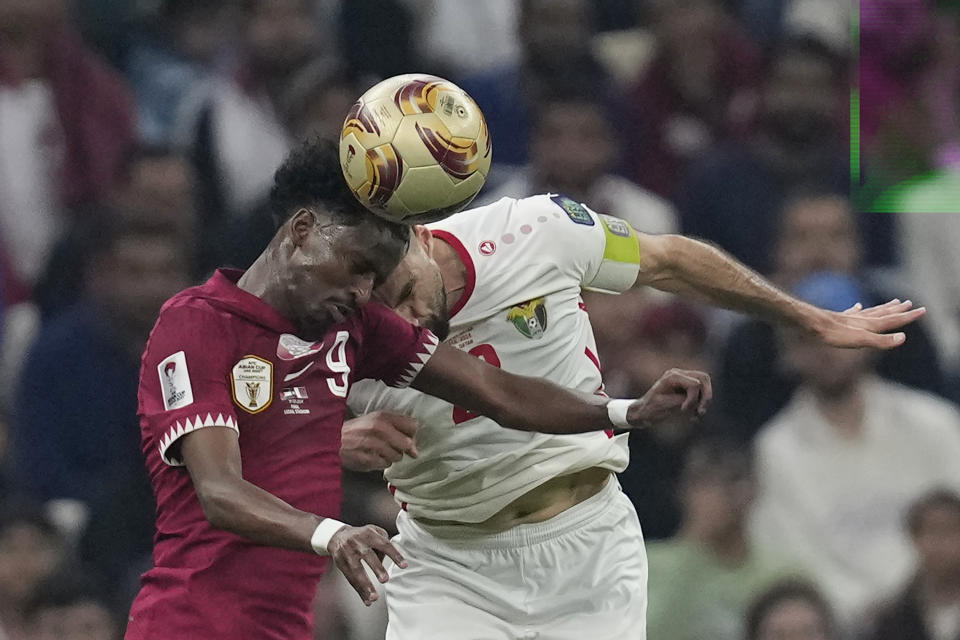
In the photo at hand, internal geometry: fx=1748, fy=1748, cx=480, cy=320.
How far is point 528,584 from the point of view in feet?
14.7

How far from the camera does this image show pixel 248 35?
24.9 feet

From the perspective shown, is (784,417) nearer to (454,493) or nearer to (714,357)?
(714,357)

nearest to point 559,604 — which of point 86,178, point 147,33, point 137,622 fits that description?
point 137,622

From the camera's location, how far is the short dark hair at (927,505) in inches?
256

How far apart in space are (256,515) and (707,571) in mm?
3118

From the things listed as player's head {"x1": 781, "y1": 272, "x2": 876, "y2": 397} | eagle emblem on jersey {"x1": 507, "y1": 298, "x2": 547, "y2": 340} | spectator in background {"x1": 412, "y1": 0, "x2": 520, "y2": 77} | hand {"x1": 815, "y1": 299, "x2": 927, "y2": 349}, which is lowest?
player's head {"x1": 781, "y1": 272, "x2": 876, "y2": 397}

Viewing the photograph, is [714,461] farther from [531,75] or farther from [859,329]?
[531,75]

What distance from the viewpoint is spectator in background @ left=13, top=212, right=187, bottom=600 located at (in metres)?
6.27

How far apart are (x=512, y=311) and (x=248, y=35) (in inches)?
140

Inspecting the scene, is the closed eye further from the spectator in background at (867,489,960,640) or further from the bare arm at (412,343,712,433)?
the spectator in background at (867,489,960,640)

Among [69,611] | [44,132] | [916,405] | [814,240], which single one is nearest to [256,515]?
[69,611]

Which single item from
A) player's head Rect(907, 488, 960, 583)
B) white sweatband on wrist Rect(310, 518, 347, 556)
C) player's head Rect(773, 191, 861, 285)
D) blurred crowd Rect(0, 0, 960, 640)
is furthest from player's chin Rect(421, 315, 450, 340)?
player's head Rect(773, 191, 861, 285)

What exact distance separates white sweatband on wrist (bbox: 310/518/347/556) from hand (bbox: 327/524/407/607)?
3 centimetres

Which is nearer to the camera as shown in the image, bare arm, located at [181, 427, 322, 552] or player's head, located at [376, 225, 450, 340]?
bare arm, located at [181, 427, 322, 552]
